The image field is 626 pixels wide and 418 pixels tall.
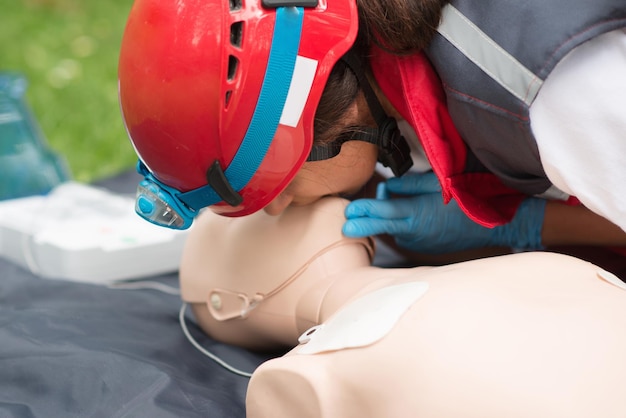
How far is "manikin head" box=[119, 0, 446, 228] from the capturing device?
1.08 meters

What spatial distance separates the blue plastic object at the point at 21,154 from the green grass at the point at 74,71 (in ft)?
0.70

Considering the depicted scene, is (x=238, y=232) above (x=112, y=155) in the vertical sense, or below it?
above

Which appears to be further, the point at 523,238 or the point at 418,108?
the point at 523,238

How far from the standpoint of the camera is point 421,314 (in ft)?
3.16

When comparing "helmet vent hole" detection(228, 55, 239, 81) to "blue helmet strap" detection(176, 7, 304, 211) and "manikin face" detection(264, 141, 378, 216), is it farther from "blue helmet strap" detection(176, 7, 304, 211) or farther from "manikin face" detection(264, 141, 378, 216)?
"manikin face" detection(264, 141, 378, 216)

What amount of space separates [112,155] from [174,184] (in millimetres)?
1730

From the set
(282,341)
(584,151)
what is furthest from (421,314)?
(282,341)

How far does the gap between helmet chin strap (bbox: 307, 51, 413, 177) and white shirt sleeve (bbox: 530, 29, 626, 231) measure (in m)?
0.28

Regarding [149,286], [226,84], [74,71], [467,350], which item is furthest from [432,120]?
[74,71]

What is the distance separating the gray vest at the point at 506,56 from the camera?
1.06m

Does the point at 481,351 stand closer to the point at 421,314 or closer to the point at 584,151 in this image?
the point at 421,314

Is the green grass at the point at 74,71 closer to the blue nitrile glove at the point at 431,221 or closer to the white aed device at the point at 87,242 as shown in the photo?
the white aed device at the point at 87,242

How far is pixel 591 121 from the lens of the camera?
1.08 metres

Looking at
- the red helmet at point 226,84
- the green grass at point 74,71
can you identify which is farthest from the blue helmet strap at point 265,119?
the green grass at point 74,71
